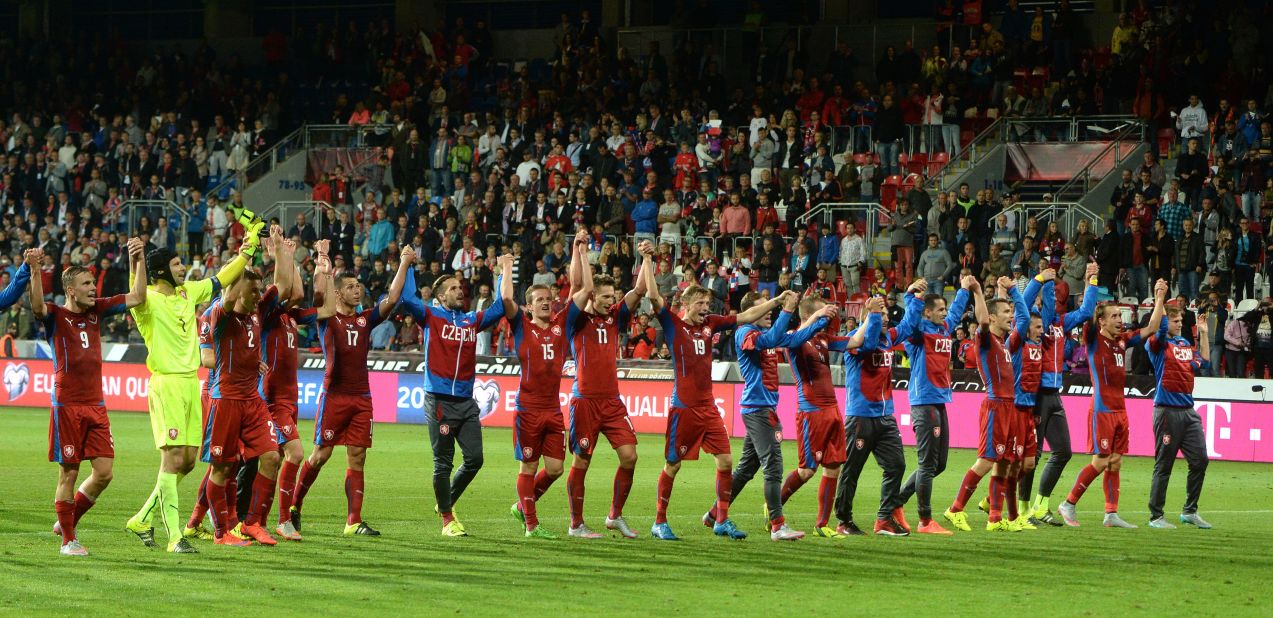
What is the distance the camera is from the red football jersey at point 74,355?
11961 millimetres

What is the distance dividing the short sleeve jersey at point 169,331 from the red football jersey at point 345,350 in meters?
1.44

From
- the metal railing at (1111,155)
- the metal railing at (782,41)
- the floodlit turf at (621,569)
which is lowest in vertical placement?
the floodlit turf at (621,569)

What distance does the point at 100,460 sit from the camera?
1188 cm

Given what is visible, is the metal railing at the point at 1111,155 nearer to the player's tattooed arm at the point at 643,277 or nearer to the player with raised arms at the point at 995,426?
the player with raised arms at the point at 995,426

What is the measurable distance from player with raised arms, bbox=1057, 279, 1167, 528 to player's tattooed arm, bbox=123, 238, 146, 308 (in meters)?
8.76

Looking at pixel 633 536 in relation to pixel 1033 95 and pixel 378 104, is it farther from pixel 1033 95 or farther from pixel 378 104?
pixel 378 104

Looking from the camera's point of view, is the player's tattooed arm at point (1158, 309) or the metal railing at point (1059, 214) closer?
the player's tattooed arm at point (1158, 309)

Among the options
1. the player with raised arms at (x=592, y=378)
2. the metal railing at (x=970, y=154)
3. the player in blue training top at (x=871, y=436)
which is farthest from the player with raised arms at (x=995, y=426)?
the metal railing at (x=970, y=154)

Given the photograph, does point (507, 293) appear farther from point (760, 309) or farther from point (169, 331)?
point (169, 331)

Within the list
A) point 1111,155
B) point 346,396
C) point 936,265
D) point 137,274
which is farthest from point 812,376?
point 1111,155

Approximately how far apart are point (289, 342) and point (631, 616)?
4842mm

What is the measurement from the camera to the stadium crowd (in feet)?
90.2

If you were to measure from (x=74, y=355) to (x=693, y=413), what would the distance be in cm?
484

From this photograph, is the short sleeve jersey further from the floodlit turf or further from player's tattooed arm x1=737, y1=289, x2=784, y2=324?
player's tattooed arm x1=737, y1=289, x2=784, y2=324
